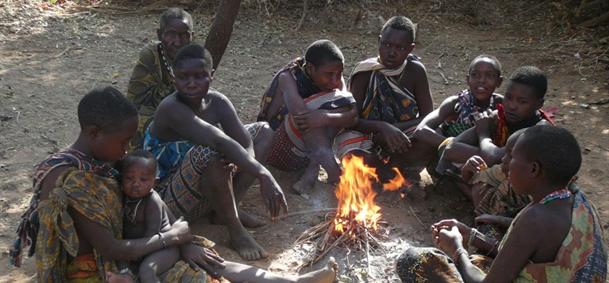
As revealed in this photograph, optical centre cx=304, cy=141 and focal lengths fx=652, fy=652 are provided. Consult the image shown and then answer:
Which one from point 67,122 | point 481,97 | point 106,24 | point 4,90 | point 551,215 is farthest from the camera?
point 106,24

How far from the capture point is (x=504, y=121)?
4039 mm

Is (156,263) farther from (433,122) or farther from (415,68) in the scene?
(415,68)

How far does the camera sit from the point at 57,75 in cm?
667

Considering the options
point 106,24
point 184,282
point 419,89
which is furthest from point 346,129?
point 106,24

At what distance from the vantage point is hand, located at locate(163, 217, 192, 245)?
3201 mm

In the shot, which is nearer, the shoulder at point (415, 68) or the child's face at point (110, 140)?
the child's face at point (110, 140)

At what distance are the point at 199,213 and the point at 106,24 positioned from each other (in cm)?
524

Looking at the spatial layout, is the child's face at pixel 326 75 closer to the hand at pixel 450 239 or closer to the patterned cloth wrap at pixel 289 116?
the patterned cloth wrap at pixel 289 116

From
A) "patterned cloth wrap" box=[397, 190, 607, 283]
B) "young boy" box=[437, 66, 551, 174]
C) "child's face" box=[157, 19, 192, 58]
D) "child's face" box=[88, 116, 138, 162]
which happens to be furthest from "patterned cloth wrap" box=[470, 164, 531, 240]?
"child's face" box=[157, 19, 192, 58]

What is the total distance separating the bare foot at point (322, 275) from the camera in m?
3.38

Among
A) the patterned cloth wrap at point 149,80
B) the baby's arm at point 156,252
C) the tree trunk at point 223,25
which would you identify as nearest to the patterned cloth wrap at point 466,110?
the patterned cloth wrap at point 149,80

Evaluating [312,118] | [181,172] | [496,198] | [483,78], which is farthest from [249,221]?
[483,78]

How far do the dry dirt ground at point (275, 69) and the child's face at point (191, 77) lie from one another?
87 centimetres

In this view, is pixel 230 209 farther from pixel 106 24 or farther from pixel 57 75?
pixel 106 24
